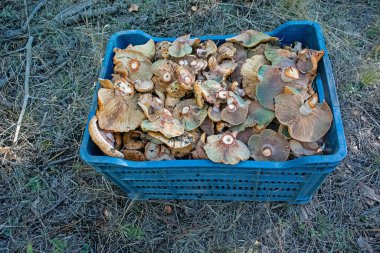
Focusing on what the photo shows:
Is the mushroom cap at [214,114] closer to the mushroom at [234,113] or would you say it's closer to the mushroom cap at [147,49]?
the mushroom at [234,113]

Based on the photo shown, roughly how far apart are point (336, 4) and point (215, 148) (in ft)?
6.59

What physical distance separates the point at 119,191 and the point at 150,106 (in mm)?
762

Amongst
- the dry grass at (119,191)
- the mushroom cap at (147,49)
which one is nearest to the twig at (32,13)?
the dry grass at (119,191)

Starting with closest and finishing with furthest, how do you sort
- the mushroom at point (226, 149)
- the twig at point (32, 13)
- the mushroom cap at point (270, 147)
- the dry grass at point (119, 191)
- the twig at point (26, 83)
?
the mushroom at point (226, 149), the mushroom cap at point (270, 147), the dry grass at point (119, 191), the twig at point (26, 83), the twig at point (32, 13)

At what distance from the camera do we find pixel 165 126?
6.28 feet

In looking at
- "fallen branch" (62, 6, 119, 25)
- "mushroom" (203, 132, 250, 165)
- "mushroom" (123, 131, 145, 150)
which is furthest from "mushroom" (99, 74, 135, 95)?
"fallen branch" (62, 6, 119, 25)

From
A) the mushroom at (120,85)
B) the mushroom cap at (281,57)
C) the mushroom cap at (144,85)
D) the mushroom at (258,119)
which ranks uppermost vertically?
the mushroom cap at (281,57)

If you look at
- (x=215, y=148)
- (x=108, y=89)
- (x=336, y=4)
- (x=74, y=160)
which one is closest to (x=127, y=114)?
(x=108, y=89)

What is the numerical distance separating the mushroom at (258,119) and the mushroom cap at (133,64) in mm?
624

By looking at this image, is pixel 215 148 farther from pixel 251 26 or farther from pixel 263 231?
pixel 251 26

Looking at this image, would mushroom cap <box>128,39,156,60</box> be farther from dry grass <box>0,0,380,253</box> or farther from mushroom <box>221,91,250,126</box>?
dry grass <box>0,0,380,253</box>

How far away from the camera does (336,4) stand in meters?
3.12

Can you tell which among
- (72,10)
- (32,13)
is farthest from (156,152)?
(32,13)

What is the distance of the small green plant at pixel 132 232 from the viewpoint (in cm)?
229
